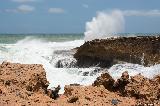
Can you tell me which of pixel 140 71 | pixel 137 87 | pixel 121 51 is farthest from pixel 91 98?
pixel 121 51

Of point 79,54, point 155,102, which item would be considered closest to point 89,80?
point 155,102

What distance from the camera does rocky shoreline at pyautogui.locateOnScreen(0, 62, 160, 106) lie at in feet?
17.5

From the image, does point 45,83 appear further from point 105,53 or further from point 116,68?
point 105,53

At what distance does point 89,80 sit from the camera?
11.4 metres

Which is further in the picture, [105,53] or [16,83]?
[105,53]

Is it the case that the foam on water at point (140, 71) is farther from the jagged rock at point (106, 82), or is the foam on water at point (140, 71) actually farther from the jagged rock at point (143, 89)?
the jagged rock at point (143, 89)

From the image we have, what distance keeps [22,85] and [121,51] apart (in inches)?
469

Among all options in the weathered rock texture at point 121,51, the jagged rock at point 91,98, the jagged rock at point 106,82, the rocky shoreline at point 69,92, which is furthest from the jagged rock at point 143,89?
the weathered rock texture at point 121,51

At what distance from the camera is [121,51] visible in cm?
1731

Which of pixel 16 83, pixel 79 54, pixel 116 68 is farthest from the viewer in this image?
pixel 79 54

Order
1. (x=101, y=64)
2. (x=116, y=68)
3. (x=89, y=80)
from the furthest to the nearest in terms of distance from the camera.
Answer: (x=101, y=64)
(x=116, y=68)
(x=89, y=80)

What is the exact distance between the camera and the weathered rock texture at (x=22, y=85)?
517 cm

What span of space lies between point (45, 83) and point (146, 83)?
1298mm

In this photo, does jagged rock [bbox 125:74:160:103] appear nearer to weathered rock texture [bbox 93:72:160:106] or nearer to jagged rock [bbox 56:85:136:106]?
weathered rock texture [bbox 93:72:160:106]
